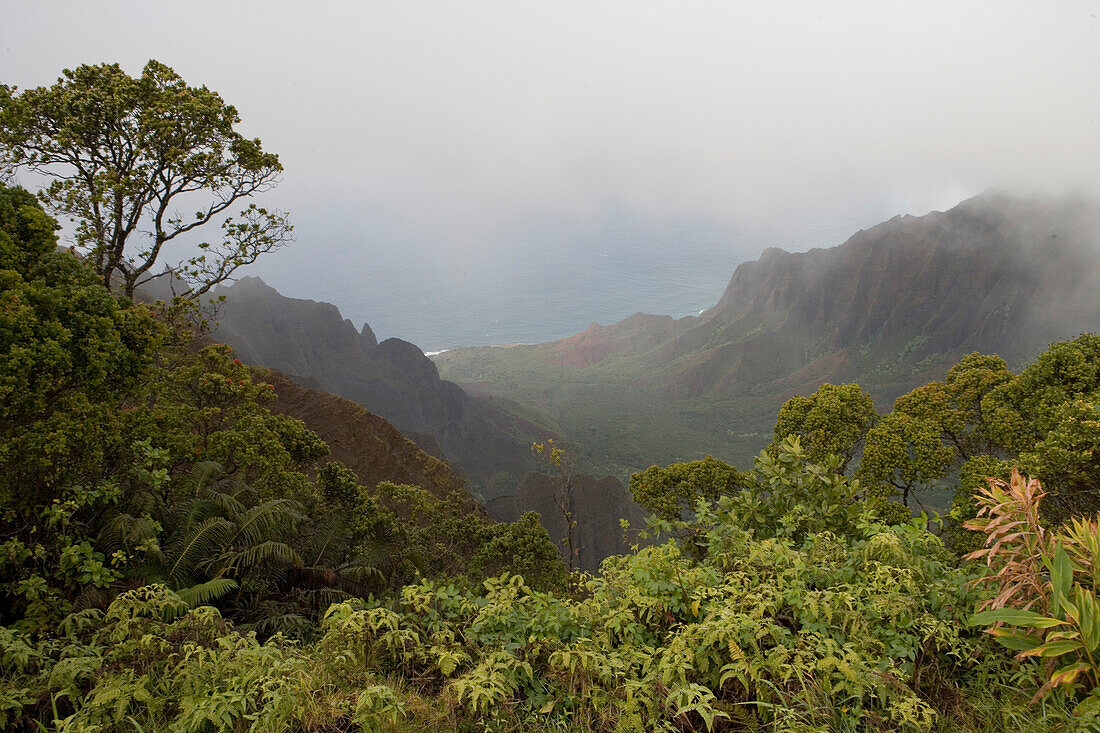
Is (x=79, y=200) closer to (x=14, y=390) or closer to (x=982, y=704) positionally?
(x=14, y=390)

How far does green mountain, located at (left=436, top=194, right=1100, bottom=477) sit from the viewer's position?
84.0 m

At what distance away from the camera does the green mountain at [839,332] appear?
276 ft

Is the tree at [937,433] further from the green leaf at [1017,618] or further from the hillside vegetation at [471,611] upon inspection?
the green leaf at [1017,618]

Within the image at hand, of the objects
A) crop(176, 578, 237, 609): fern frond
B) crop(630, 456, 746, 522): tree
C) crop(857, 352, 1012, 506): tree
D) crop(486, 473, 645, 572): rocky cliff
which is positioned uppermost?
crop(176, 578, 237, 609): fern frond

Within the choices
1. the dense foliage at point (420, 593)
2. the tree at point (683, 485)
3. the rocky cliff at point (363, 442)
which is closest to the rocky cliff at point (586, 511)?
the rocky cliff at point (363, 442)

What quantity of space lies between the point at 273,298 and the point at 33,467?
3330 inches

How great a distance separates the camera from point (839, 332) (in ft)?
368

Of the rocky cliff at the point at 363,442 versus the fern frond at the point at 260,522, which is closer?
the fern frond at the point at 260,522

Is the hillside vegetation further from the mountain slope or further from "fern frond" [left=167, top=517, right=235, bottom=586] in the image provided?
the mountain slope

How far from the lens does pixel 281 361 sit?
229ft

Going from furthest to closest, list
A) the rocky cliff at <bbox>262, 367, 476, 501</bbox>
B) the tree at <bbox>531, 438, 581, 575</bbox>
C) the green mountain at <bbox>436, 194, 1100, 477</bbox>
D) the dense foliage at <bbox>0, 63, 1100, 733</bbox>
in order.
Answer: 1. the green mountain at <bbox>436, 194, 1100, 477</bbox>
2. the rocky cliff at <bbox>262, 367, 476, 501</bbox>
3. the tree at <bbox>531, 438, 581, 575</bbox>
4. the dense foliage at <bbox>0, 63, 1100, 733</bbox>

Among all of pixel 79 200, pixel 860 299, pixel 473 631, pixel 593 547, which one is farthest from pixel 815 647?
pixel 860 299

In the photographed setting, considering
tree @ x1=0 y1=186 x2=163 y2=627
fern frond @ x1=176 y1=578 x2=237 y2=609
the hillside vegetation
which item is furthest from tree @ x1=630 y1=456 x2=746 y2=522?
tree @ x1=0 y1=186 x2=163 y2=627

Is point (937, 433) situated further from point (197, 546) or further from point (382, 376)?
point (382, 376)
